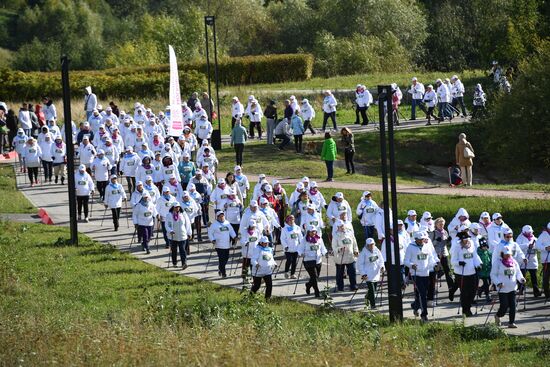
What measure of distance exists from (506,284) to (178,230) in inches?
338

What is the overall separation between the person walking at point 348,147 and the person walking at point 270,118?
4.57 metres

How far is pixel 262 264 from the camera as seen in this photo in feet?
91.7

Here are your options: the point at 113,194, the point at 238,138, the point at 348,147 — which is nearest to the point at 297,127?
the point at 238,138

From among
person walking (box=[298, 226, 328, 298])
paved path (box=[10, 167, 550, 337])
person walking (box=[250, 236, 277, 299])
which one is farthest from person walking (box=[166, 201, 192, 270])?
person walking (box=[298, 226, 328, 298])

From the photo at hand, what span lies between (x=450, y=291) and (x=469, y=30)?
46425 millimetres

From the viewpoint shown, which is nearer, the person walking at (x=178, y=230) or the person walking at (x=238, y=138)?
the person walking at (x=178, y=230)

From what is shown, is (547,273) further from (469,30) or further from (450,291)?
(469,30)

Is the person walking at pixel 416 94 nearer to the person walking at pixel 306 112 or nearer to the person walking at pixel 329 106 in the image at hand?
the person walking at pixel 329 106

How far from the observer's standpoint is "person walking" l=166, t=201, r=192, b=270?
31297mm

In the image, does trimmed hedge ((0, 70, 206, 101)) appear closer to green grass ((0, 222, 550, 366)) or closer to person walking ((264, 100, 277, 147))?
person walking ((264, 100, 277, 147))

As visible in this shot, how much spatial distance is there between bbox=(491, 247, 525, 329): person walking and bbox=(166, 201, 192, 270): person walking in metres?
8.21

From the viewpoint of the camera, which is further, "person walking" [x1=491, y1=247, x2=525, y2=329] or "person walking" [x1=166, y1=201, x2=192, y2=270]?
"person walking" [x1=166, y1=201, x2=192, y2=270]

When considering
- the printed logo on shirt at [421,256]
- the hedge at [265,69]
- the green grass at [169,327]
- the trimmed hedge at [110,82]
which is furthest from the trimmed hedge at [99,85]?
the printed logo on shirt at [421,256]

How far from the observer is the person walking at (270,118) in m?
46.5
